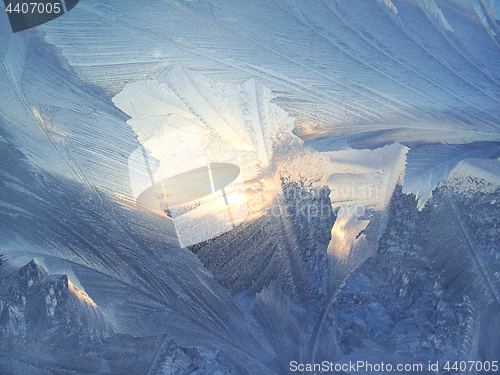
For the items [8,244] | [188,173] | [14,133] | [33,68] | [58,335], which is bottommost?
[58,335]

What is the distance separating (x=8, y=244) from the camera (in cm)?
69

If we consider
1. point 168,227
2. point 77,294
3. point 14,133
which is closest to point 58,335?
point 77,294

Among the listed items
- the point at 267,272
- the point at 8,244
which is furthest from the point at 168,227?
the point at 8,244

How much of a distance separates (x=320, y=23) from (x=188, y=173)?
411 mm

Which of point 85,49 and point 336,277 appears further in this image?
point 336,277

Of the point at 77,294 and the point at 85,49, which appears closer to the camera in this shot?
the point at 85,49

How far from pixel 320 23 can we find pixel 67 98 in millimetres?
536

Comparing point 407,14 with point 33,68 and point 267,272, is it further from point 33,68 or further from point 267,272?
point 33,68

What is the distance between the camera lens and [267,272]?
0.73m

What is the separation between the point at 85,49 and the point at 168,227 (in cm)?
40

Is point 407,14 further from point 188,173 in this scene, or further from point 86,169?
point 86,169

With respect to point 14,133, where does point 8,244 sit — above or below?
below

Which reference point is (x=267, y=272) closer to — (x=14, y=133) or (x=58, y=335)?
(x=58, y=335)

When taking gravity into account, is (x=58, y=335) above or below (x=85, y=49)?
below
